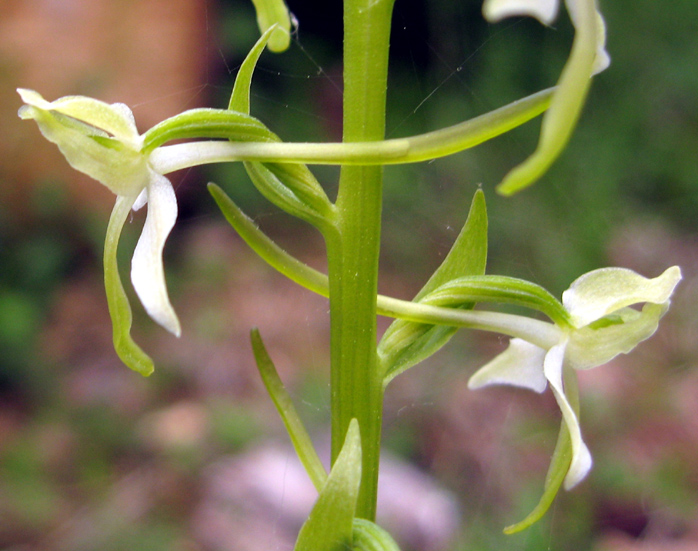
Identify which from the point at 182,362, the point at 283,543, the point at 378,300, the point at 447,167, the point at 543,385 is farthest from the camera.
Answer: the point at 447,167

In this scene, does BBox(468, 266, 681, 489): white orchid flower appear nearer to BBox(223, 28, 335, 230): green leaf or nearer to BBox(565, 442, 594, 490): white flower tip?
BBox(565, 442, 594, 490): white flower tip

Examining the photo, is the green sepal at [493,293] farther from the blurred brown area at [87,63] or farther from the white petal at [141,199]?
the blurred brown area at [87,63]

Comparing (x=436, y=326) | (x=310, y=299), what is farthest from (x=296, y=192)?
(x=310, y=299)

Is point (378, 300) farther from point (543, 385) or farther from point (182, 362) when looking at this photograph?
point (182, 362)

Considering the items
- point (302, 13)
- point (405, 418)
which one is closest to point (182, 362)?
point (405, 418)

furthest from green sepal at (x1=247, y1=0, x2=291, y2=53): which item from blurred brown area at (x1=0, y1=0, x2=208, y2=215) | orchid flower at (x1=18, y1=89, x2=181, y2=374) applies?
blurred brown area at (x1=0, y1=0, x2=208, y2=215)

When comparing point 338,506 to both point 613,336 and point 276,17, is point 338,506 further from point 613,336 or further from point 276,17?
point 276,17
